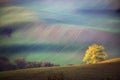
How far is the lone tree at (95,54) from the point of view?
18.3 ft

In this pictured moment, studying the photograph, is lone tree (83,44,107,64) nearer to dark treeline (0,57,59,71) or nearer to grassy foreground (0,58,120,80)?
grassy foreground (0,58,120,80)

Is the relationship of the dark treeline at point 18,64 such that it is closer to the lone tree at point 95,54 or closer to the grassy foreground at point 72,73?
the grassy foreground at point 72,73

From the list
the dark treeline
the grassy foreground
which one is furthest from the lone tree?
the dark treeline

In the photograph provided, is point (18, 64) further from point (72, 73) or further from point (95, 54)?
point (95, 54)

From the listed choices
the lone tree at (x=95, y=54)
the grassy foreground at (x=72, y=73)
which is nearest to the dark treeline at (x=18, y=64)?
the grassy foreground at (x=72, y=73)

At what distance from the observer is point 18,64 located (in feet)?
17.7

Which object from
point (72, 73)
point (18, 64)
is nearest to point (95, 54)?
point (72, 73)

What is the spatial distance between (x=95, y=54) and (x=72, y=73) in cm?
64

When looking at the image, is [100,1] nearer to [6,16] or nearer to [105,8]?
[105,8]

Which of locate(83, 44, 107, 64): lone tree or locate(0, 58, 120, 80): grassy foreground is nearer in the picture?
locate(0, 58, 120, 80): grassy foreground

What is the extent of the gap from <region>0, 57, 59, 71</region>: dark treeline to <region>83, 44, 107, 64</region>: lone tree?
766 millimetres

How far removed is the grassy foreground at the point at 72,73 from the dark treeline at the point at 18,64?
80 mm

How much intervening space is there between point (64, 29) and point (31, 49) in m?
0.81

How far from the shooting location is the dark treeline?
536 centimetres
